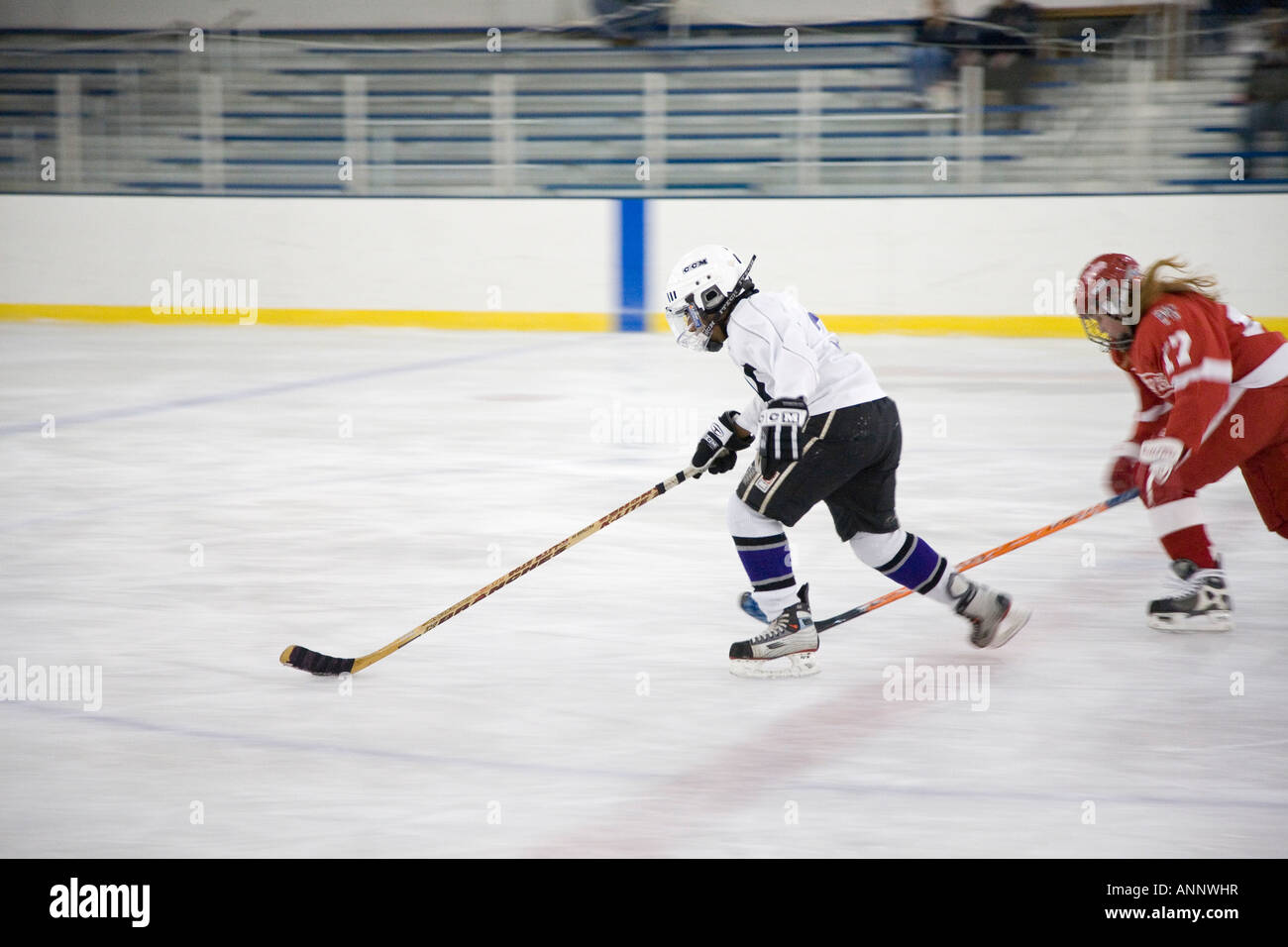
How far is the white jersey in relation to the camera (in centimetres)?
313

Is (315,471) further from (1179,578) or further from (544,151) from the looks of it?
(544,151)

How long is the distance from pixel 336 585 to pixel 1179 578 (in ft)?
7.21

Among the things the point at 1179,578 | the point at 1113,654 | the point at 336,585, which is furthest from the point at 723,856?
the point at 336,585

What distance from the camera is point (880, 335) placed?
10.5 meters

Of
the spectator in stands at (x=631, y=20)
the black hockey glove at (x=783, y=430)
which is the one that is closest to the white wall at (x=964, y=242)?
the spectator in stands at (x=631, y=20)

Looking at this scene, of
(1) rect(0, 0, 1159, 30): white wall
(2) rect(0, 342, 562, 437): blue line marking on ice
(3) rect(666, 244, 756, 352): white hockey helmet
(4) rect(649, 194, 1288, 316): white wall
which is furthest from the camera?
(1) rect(0, 0, 1159, 30): white wall

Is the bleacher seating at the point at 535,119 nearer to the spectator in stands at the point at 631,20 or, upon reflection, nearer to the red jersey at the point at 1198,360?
the spectator in stands at the point at 631,20

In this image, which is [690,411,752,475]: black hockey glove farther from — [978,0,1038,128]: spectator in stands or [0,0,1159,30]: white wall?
[0,0,1159,30]: white wall

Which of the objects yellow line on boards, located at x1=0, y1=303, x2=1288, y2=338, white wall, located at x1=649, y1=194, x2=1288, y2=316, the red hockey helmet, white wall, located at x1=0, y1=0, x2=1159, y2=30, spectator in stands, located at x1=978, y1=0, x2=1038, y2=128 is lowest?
the red hockey helmet

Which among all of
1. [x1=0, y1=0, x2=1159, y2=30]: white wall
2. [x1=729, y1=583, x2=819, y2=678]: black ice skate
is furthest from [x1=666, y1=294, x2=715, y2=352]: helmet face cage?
[x1=0, y1=0, x2=1159, y2=30]: white wall

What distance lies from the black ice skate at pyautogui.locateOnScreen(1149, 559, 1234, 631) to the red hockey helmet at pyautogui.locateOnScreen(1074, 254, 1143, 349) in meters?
0.60

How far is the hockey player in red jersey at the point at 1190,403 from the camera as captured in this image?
3398 millimetres

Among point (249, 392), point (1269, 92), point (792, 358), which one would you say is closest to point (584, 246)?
point (249, 392)

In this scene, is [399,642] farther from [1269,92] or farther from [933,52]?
[933,52]
